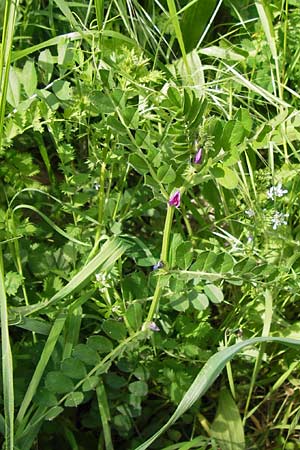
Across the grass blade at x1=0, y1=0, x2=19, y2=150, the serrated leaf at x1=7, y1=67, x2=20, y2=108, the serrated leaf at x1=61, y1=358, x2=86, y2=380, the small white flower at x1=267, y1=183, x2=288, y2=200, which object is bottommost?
the serrated leaf at x1=61, y1=358, x2=86, y2=380

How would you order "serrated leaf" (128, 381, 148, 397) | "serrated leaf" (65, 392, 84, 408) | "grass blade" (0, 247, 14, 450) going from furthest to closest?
"serrated leaf" (128, 381, 148, 397) < "serrated leaf" (65, 392, 84, 408) < "grass blade" (0, 247, 14, 450)

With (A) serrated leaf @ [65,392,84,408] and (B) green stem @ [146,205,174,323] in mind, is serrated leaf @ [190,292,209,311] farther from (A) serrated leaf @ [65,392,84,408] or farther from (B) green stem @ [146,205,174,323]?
(A) serrated leaf @ [65,392,84,408]

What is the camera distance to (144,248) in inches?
51.1

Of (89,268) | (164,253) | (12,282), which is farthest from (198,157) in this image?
(12,282)

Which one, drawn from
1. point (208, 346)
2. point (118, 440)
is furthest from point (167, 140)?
point (118, 440)

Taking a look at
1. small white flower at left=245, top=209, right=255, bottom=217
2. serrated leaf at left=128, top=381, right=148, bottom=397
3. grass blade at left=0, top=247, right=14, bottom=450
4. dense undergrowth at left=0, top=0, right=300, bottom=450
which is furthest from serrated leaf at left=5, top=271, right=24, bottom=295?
small white flower at left=245, top=209, right=255, bottom=217

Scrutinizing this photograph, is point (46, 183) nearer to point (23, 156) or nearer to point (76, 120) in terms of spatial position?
point (23, 156)

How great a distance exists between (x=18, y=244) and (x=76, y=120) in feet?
0.75

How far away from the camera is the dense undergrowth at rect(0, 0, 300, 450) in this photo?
1080 millimetres

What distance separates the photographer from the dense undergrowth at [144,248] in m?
1.08

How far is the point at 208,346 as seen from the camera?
1371 mm

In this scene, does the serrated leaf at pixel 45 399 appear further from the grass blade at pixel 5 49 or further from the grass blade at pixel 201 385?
the grass blade at pixel 5 49

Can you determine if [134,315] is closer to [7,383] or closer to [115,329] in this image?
[115,329]

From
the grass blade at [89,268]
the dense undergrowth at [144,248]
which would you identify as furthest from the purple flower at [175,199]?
the grass blade at [89,268]
